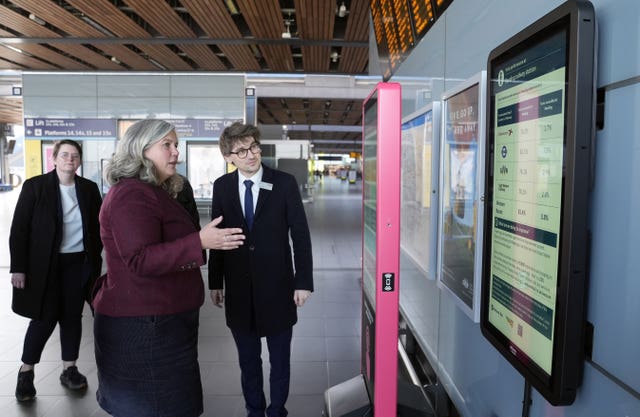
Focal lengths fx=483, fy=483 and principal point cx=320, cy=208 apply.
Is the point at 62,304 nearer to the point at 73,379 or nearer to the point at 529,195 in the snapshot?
the point at 73,379

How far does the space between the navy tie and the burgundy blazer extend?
67 cm

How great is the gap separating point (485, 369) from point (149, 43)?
8.08 metres

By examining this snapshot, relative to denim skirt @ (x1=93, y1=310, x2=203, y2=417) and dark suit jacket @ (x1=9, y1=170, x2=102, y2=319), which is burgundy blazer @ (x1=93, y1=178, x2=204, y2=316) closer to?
denim skirt @ (x1=93, y1=310, x2=203, y2=417)

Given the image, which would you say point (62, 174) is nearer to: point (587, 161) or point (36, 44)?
point (587, 161)

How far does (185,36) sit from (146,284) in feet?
23.3

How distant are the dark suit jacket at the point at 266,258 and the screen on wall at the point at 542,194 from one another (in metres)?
1.27

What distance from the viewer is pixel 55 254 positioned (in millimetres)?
3244

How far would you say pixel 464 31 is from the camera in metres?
2.47

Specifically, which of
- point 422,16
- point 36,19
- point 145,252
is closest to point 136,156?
point 145,252

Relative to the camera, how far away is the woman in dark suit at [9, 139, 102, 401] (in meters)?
3.22

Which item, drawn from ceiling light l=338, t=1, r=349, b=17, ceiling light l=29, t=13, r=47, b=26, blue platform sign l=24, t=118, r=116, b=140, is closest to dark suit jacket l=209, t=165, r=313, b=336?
ceiling light l=338, t=1, r=349, b=17

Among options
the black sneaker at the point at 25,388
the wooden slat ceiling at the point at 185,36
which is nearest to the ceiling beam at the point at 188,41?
the wooden slat ceiling at the point at 185,36

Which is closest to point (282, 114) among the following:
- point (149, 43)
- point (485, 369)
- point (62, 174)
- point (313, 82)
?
point (313, 82)

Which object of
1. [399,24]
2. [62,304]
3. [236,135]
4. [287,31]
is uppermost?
[287,31]
